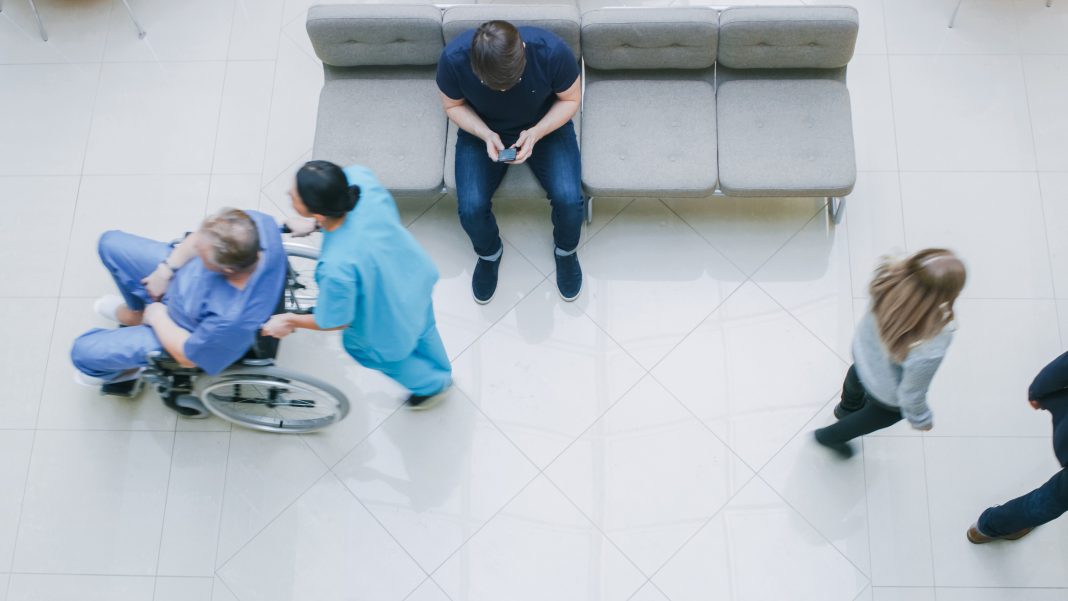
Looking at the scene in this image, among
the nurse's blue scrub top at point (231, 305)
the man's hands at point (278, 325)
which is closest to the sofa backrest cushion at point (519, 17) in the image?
the nurse's blue scrub top at point (231, 305)

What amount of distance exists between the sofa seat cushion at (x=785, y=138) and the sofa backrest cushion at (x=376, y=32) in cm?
131

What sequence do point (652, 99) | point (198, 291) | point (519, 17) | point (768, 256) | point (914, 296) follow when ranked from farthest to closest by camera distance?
1. point (768, 256)
2. point (652, 99)
3. point (519, 17)
4. point (198, 291)
5. point (914, 296)

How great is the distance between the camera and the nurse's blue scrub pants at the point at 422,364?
339 cm

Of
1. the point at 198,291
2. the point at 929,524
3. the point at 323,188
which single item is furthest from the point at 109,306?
the point at 929,524

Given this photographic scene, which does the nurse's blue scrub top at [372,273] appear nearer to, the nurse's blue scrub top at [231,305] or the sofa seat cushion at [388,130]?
the nurse's blue scrub top at [231,305]

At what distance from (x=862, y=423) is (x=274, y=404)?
233 cm

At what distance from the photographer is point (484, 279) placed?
3.94 metres

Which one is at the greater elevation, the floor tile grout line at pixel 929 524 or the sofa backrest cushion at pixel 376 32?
the sofa backrest cushion at pixel 376 32

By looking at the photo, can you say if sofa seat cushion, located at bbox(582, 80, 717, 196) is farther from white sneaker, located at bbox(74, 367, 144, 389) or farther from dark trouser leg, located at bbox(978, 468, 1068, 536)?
white sneaker, located at bbox(74, 367, 144, 389)

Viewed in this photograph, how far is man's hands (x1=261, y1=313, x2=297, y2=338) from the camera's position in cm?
305

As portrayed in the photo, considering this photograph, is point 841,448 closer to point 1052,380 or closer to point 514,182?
point 1052,380

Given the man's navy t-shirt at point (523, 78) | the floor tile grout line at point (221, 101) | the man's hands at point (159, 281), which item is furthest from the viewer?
the floor tile grout line at point (221, 101)

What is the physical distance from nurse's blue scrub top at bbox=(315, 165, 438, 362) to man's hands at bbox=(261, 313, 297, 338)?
180 millimetres

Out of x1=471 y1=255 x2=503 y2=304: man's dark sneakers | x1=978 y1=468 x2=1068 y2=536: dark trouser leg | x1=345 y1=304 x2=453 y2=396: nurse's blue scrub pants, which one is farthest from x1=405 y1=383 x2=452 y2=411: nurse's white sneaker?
x1=978 y1=468 x2=1068 y2=536: dark trouser leg
